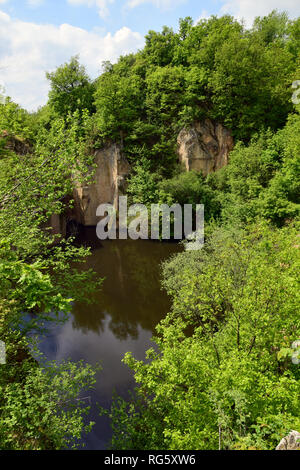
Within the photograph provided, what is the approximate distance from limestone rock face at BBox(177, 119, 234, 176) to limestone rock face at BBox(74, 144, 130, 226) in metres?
6.50

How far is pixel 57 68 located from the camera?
28.0 m

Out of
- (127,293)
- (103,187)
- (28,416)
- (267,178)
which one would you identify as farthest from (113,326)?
(103,187)

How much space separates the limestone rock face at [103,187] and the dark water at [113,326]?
7.93m

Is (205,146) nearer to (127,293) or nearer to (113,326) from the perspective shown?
(127,293)

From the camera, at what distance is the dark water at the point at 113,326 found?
477 inches

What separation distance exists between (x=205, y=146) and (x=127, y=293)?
1762cm

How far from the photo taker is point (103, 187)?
30.0 m

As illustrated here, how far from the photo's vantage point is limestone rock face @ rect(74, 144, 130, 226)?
2820cm

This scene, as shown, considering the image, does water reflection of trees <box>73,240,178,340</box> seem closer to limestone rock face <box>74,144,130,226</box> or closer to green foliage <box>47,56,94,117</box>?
limestone rock face <box>74,144,130,226</box>

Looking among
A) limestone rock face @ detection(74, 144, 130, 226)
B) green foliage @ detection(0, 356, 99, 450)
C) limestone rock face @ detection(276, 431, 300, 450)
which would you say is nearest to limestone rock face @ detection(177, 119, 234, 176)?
limestone rock face @ detection(74, 144, 130, 226)

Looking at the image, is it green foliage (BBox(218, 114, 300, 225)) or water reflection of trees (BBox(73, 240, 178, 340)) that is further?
green foliage (BBox(218, 114, 300, 225))

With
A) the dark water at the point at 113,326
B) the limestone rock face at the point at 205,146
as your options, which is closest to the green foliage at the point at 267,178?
the limestone rock face at the point at 205,146
